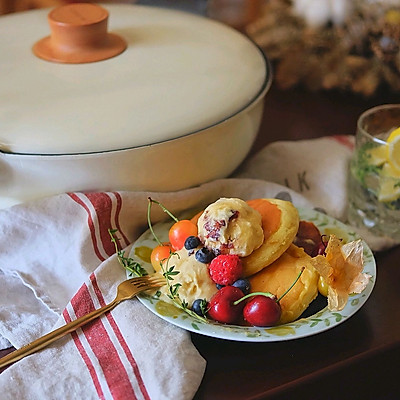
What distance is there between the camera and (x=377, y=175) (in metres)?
0.65

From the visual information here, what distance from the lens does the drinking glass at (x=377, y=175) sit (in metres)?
0.62

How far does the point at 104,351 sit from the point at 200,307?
83 millimetres

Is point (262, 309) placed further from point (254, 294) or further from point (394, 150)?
point (394, 150)

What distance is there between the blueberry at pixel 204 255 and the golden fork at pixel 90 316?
4 centimetres

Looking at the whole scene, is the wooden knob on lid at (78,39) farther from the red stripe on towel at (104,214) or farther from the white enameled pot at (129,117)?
the red stripe on towel at (104,214)

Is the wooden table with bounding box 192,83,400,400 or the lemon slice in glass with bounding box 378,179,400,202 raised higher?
the lemon slice in glass with bounding box 378,179,400,202

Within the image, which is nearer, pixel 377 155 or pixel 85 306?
pixel 85 306

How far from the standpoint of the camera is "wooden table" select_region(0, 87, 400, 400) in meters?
0.49

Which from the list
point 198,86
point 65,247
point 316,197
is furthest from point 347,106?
point 65,247

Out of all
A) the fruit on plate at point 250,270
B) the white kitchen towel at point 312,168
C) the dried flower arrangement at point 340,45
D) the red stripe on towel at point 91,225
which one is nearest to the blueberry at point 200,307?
the fruit on plate at point 250,270

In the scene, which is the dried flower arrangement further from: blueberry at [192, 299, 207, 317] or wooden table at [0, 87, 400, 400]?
blueberry at [192, 299, 207, 317]

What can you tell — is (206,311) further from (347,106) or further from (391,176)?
(347,106)

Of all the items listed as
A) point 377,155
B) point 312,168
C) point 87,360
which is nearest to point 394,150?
point 377,155

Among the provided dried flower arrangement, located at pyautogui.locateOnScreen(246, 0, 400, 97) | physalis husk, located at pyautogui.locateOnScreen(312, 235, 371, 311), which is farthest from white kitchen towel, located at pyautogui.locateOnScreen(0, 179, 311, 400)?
dried flower arrangement, located at pyautogui.locateOnScreen(246, 0, 400, 97)
